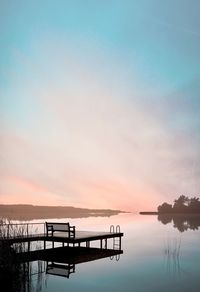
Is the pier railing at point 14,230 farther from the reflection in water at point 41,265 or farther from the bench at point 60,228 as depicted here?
the reflection in water at point 41,265

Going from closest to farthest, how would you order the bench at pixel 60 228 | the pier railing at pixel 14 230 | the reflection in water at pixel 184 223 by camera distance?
the pier railing at pixel 14 230
the bench at pixel 60 228
the reflection in water at pixel 184 223

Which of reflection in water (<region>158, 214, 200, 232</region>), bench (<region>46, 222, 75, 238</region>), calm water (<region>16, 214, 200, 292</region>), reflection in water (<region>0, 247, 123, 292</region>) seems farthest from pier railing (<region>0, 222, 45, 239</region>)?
reflection in water (<region>158, 214, 200, 232</region>)

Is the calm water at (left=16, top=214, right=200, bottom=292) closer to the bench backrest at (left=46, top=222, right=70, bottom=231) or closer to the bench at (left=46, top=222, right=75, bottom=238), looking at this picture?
the bench at (left=46, top=222, right=75, bottom=238)

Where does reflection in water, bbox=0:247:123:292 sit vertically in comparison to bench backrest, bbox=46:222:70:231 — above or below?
below

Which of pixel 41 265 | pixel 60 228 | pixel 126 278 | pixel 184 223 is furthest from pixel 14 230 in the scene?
pixel 184 223

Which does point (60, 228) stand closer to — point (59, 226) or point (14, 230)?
point (59, 226)

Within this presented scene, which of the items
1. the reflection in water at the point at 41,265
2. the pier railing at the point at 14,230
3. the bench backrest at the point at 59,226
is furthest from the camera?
the bench backrest at the point at 59,226

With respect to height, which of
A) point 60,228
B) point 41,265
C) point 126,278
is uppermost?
point 60,228

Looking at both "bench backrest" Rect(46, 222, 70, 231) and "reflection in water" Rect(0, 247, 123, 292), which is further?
"bench backrest" Rect(46, 222, 70, 231)

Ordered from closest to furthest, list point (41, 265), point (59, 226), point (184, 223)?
1. point (41, 265)
2. point (59, 226)
3. point (184, 223)

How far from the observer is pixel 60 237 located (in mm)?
20188

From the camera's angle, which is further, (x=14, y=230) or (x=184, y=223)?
(x=184, y=223)

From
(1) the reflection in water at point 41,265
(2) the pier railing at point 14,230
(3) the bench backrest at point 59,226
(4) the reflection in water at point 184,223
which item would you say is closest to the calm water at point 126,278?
(1) the reflection in water at point 41,265

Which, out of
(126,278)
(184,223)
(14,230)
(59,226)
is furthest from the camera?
(184,223)
